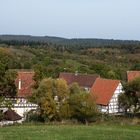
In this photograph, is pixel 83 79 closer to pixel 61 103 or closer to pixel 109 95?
pixel 109 95

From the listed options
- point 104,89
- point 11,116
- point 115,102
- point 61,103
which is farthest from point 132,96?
point 11,116

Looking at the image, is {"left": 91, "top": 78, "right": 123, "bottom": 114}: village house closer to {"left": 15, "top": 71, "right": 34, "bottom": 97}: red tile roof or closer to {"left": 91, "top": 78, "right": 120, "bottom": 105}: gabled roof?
{"left": 91, "top": 78, "right": 120, "bottom": 105}: gabled roof

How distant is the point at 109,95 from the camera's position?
49.7m

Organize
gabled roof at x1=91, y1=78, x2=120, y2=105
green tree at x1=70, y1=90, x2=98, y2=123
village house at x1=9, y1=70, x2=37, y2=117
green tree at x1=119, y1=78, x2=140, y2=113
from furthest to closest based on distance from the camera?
gabled roof at x1=91, y1=78, x2=120, y2=105
green tree at x1=119, y1=78, x2=140, y2=113
village house at x1=9, y1=70, x2=37, y2=117
green tree at x1=70, y1=90, x2=98, y2=123

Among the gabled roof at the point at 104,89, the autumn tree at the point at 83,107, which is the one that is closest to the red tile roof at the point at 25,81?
the gabled roof at the point at 104,89

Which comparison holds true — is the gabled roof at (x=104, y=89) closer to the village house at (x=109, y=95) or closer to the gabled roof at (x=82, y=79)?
the village house at (x=109, y=95)

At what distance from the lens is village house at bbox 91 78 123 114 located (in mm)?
49188

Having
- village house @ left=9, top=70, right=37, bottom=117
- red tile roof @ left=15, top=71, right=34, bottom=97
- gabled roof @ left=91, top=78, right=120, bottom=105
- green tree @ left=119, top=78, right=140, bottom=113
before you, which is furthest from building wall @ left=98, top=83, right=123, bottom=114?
village house @ left=9, top=70, right=37, bottom=117

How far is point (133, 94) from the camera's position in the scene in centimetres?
4425

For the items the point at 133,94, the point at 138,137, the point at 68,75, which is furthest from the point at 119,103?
the point at 138,137

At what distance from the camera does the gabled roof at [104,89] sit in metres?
49.5

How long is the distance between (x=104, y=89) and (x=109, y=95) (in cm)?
Result: 147

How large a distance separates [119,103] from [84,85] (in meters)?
11.2

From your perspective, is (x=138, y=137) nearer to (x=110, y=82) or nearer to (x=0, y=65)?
(x=0, y=65)
